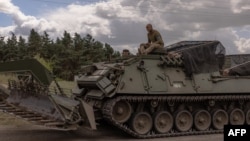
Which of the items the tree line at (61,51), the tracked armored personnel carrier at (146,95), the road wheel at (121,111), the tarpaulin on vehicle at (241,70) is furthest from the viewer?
the tree line at (61,51)

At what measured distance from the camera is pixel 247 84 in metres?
13.2

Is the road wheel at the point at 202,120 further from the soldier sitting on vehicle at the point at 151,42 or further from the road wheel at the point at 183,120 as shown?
the soldier sitting on vehicle at the point at 151,42

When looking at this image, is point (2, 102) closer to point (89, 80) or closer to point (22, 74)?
point (22, 74)

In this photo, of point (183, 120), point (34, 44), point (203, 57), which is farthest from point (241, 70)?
point (34, 44)

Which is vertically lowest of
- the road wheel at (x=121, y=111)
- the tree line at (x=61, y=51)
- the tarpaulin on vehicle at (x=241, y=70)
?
the road wheel at (x=121, y=111)

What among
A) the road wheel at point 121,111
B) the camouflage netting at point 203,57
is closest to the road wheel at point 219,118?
the camouflage netting at point 203,57

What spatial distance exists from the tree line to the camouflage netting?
30.8 metres

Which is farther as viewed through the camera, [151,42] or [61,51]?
[61,51]

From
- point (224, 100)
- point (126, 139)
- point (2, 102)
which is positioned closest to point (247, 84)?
point (224, 100)

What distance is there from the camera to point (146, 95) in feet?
36.6

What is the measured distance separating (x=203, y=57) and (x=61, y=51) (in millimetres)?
38072

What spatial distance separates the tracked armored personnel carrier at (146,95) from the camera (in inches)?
402

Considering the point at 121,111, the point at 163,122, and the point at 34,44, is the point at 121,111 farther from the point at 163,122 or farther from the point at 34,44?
the point at 34,44

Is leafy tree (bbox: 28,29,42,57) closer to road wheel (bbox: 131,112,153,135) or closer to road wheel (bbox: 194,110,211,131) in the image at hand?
road wheel (bbox: 194,110,211,131)
